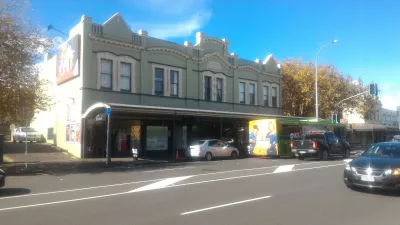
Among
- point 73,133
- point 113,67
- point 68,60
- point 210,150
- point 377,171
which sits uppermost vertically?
point 68,60

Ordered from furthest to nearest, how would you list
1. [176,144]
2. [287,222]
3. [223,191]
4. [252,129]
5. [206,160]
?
[176,144] < [252,129] < [206,160] < [223,191] < [287,222]

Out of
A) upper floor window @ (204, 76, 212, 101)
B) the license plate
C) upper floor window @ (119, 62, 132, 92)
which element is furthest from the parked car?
the license plate

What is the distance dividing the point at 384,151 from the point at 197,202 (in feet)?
19.8

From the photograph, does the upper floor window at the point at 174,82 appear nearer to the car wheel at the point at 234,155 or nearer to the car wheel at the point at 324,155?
the car wheel at the point at 234,155

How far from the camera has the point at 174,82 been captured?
1144 inches

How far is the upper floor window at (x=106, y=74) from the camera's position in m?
24.9

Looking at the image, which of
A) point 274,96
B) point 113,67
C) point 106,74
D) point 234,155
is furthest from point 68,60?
point 274,96

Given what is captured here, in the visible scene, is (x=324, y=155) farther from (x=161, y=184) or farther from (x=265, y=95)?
(x=265, y=95)

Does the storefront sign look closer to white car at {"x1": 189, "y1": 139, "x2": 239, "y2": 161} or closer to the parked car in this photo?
the parked car

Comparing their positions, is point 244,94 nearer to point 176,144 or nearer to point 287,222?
point 176,144

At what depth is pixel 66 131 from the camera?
2661 cm

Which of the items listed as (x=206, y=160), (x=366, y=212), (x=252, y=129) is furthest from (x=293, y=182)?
(x=252, y=129)

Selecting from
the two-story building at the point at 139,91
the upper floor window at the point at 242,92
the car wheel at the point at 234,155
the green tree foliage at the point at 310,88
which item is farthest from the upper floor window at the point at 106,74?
the green tree foliage at the point at 310,88

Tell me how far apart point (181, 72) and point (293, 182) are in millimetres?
18873
